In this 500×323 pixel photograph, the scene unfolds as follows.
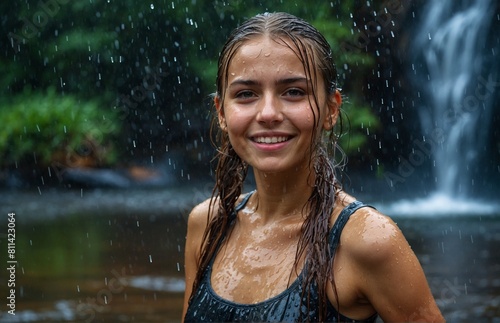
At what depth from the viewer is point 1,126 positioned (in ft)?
52.1

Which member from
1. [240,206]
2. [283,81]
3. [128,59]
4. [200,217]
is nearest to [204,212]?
[200,217]

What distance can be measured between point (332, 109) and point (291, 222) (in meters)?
0.34

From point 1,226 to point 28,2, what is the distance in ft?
29.5

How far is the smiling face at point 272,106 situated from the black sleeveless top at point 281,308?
22 cm

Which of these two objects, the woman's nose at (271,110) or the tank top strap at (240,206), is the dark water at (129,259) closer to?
the tank top strap at (240,206)

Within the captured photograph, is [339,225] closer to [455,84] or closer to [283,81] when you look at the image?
[283,81]

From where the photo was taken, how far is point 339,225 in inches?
80.4

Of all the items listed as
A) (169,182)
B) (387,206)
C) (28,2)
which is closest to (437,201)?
(387,206)

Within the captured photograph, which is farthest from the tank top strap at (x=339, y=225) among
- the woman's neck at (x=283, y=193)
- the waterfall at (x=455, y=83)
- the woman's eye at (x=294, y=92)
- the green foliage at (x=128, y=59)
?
the green foliage at (x=128, y=59)

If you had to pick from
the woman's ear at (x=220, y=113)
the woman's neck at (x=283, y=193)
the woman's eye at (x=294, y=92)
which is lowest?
the woman's neck at (x=283, y=193)

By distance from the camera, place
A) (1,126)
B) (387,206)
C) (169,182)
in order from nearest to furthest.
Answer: (387,206) → (169,182) → (1,126)

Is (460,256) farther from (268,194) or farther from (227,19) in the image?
(227,19)

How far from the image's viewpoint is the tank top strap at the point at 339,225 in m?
2.03

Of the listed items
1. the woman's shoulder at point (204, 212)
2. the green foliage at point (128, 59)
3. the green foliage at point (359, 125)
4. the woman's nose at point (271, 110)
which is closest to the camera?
the woman's nose at point (271, 110)
